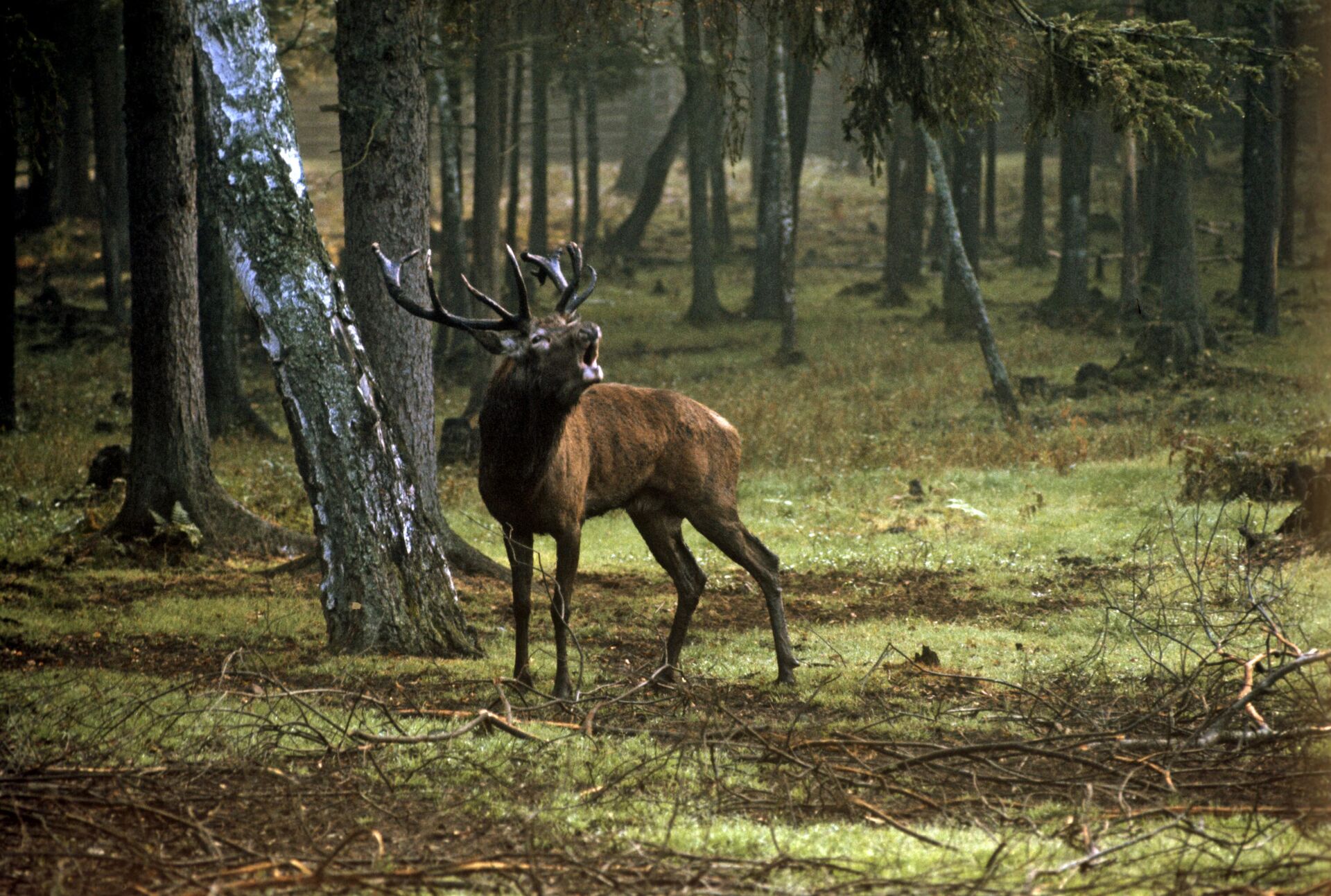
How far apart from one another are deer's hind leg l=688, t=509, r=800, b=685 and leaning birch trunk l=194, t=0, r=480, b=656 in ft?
5.67

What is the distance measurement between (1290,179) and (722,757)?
31.2 metres

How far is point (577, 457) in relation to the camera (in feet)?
27.0

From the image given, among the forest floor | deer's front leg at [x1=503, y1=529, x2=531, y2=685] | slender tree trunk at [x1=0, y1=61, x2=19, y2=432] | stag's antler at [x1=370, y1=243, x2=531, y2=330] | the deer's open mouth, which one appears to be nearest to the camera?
the forest floor

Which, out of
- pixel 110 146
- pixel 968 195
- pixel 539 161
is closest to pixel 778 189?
pixel 968 195

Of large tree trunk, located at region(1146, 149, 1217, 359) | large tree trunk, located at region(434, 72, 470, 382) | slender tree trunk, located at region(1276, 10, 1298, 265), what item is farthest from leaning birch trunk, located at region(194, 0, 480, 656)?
slender tree trunk, located at region(1276, 10, 1298, 265)

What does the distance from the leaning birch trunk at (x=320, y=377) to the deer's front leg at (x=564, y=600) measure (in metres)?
1.00

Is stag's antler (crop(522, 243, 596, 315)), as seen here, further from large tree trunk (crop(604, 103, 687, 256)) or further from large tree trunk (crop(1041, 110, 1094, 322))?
large tree trunk (crop(604, 103, 687, 256))

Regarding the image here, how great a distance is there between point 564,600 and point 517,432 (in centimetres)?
100

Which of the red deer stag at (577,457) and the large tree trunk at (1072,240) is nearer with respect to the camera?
the red deer stag at (577,457)


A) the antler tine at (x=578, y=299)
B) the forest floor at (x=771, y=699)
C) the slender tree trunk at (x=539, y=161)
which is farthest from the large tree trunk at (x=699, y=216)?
the antler tine at (x=578, y=299)

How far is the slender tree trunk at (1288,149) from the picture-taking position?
2661 cm

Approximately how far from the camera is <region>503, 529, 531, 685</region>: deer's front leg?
26.5ft

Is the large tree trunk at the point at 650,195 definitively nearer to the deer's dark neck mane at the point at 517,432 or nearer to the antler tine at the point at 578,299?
the antler tine at the point at 578,299

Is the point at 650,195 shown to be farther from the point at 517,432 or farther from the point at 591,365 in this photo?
the point at 591,365
